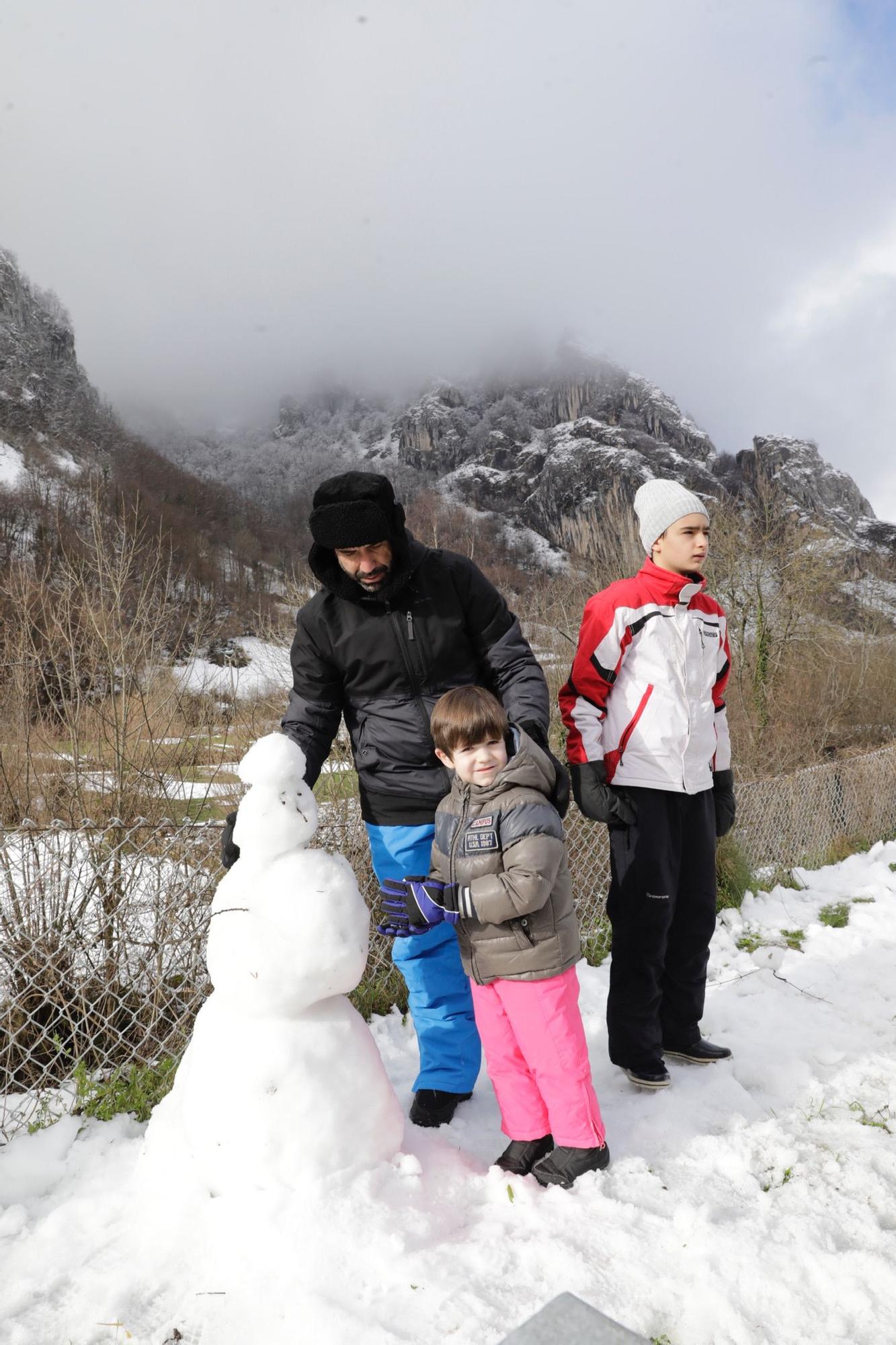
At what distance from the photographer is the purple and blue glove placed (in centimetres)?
201

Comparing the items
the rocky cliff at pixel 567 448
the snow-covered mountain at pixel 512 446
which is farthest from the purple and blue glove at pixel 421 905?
the snow-covered mountain at pixel 512 446

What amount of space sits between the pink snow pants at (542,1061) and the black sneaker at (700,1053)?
0.81m

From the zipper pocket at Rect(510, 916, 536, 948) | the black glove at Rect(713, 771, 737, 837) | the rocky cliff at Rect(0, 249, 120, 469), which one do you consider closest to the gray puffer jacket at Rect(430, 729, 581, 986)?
the zipper pocket at Rect(510, 916, 536, 948)

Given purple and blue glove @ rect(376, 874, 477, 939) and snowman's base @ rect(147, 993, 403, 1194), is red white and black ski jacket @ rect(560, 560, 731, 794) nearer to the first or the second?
purple and blue glove @ rect(376, 874, 477, 939)

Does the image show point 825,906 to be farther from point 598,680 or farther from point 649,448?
point 649,448

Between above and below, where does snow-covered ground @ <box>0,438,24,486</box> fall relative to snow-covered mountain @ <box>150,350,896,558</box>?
below

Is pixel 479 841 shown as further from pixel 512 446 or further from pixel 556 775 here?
pixel 512 446

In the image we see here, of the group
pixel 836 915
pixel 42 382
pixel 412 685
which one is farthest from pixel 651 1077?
pixel 42 382

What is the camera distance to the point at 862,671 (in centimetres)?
1551

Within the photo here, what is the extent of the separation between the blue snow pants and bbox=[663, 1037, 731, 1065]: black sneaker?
800 millimetres

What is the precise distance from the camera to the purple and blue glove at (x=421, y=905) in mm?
2012

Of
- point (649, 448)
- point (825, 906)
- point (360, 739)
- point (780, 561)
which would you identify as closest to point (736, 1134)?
point (360, 739)

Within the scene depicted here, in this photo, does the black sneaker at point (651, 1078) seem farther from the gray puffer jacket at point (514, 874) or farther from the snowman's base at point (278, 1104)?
the snowman's base at point (278, 1104)

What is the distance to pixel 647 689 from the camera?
259 centimetres
